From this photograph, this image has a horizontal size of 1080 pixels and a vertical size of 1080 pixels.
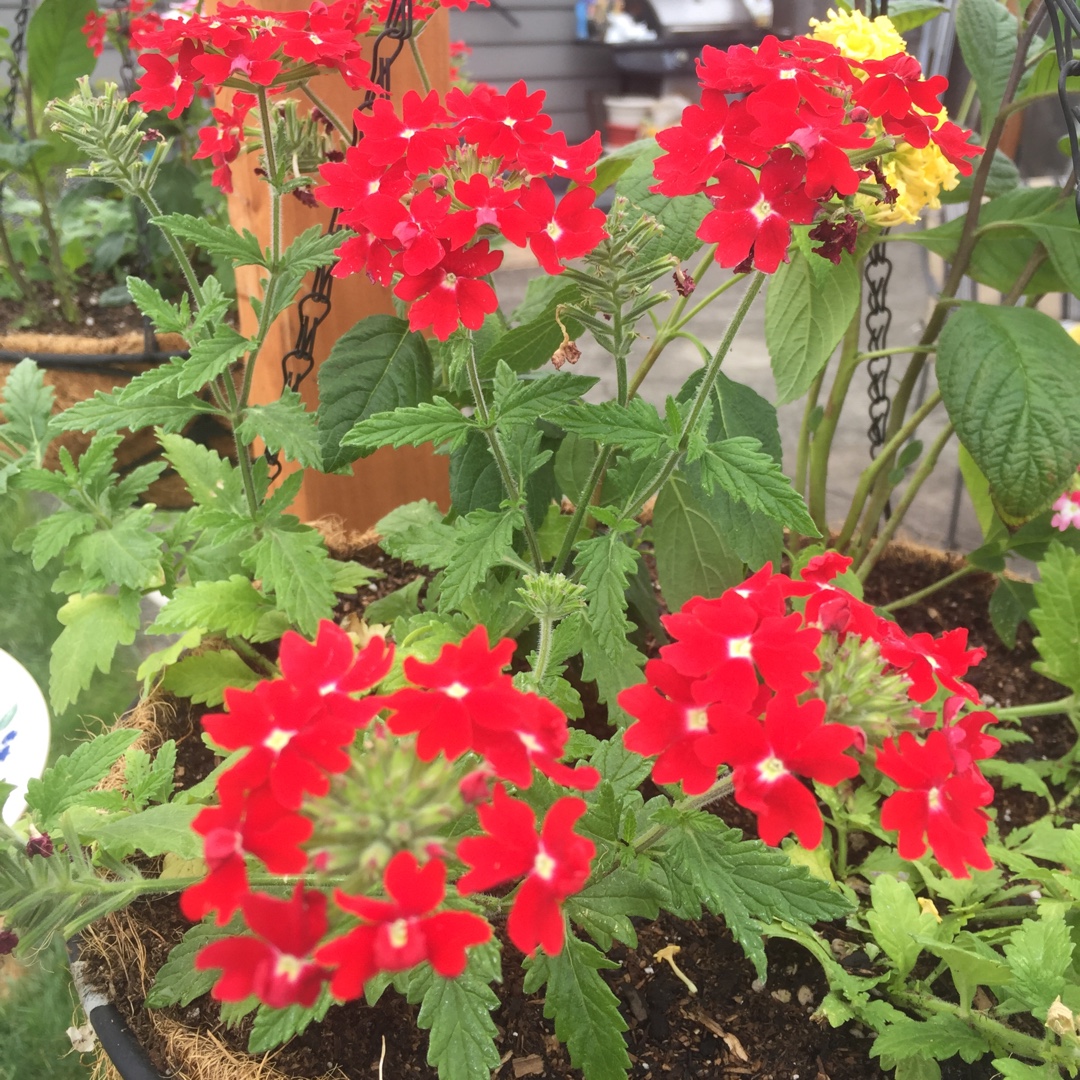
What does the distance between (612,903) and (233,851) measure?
1.36 feet

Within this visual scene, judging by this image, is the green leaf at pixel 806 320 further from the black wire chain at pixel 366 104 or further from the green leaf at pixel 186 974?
the green leaf at pixel 186 974

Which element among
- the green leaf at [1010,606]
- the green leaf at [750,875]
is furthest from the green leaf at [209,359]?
the green leaf at [1010,606]

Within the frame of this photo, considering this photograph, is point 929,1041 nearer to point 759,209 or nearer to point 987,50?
point 759,209

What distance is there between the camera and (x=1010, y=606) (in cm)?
136

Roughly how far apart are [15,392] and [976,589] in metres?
1.46

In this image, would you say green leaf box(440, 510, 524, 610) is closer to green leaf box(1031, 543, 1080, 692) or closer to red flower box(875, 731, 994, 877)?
red flower box(875, 731, 994, 877)

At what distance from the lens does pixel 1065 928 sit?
0.75 m

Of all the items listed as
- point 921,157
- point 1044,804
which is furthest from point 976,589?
point 921,157

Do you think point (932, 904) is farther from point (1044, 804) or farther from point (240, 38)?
point (240, 38)

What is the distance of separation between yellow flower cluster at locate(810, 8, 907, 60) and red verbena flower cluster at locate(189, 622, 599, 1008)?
88 centimetres

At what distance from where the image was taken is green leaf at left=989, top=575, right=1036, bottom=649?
135 cm

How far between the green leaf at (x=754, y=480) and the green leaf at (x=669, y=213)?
0.79 ft

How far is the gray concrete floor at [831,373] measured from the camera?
267cm

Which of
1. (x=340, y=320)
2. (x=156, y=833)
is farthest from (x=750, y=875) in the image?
(x=340, y=320)
